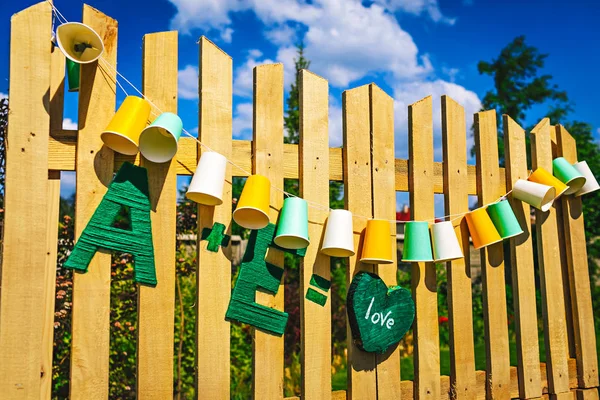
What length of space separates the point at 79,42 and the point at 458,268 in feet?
6.46

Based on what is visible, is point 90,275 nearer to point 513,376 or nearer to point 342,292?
point 513,376

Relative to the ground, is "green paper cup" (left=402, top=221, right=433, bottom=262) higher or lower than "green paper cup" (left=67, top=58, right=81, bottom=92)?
lower

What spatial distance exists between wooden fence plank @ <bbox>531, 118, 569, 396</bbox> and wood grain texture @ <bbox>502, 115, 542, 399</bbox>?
14 cm

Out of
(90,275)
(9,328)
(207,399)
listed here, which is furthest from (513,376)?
(9,328)

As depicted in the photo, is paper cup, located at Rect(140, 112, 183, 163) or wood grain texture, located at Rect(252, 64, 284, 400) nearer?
paper cup, located at Rect(140, 112, 183, 163)

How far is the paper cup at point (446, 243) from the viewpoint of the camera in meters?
2.42

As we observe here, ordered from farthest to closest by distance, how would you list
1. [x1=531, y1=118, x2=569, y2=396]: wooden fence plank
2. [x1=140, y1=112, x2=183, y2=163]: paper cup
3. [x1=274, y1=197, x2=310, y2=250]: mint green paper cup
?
[x1=531, y1=118, x2=569, y2=396]: wooden fence plank < [x1=274, y1=197, x2=310, y2=250]: mint green paper cup < [x1=140, y1=112, x2=183, y2=163]: paper cup

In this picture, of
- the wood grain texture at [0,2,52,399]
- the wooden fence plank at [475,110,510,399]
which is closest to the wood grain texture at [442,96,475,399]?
the wooden fence plank at [475,110,510,399]

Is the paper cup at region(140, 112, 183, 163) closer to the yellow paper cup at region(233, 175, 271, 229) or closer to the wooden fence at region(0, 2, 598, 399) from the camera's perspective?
the wooden fence at region(0, 2, 598, 399)

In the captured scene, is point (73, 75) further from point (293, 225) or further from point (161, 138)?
point (293, 225)

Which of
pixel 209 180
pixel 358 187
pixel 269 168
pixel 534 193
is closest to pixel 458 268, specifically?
pixel 534 193

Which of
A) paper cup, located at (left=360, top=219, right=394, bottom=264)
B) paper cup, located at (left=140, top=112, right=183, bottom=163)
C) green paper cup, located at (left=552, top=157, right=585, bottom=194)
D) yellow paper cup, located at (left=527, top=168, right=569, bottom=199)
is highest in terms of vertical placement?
green paper cup, located at (left=552, top=157, right=585, bottom=194)

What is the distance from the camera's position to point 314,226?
2227 mm

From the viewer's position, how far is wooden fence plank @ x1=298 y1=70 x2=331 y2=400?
2.14 meters
